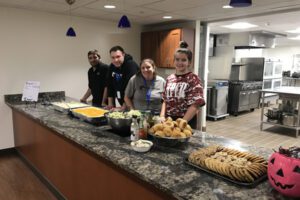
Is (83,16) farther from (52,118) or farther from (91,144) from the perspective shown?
(91,144)

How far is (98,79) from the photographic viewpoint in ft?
11.7

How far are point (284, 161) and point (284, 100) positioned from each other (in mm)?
4863

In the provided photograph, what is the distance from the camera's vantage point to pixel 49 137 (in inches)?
99.0

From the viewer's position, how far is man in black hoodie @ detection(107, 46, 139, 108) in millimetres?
2793

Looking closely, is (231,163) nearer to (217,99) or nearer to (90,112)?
(90,112)

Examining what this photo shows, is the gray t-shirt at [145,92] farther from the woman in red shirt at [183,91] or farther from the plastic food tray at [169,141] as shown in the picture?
the plastic food tray at [169,141]

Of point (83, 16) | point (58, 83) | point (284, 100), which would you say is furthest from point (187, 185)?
point (284, 100)

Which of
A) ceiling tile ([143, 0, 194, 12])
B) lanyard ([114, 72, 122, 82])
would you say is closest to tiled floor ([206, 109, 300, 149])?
ceiling tile ([143, 0, 194, 12])

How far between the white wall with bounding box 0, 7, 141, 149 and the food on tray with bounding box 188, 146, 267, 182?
328 cm

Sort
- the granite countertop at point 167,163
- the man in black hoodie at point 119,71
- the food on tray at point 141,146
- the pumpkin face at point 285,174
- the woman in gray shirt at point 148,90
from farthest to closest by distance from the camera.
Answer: the man in black hoodie at point 119,71 → the woman in gray shirt at point 148,90 → the food on tray at point 141,146 → the granite countertop at point 167,163 → the pumpkin face at point 285,174

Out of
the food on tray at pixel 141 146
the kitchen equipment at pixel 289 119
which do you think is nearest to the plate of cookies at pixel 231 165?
the food on tray at pixel 141 146

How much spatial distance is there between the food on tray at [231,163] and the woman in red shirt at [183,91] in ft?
2.04

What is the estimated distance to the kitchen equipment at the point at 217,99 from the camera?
5.98m

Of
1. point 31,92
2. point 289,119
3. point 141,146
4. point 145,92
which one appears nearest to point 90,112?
point 145,92
